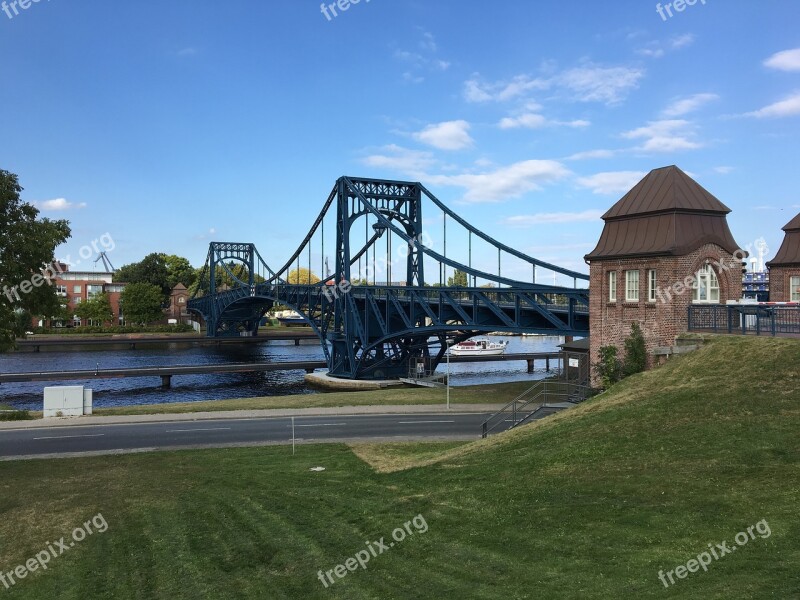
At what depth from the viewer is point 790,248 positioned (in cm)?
2934

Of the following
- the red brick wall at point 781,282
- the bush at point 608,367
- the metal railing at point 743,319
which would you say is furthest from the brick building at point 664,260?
the red brick wall at point 781,282

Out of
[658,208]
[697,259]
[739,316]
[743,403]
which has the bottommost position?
[743,403]

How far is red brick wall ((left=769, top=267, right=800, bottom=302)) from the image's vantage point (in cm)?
2911

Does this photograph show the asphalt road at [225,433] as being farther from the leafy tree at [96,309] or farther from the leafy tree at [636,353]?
the leafy tree at [96,309]

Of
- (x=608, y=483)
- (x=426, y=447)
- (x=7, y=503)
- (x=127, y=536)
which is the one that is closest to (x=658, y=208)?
(x=426, y=447)

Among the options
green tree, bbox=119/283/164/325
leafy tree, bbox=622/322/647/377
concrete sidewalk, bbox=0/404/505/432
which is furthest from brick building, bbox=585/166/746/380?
green tree, bbox=119/283/164/325

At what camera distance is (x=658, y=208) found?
2592cm

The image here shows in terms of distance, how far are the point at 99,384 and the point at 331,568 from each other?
195ft

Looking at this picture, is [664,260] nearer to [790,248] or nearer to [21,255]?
[790,248]

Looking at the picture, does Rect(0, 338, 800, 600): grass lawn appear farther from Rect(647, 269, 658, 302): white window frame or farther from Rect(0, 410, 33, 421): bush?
Rect(0, 410, 33, 421): bush

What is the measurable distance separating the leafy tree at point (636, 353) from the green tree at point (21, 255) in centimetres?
2165

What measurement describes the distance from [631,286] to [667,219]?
A: 3099 mm

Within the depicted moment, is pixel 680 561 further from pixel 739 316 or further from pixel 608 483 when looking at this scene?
pixel 739 316

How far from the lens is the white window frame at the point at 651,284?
83.8ft
